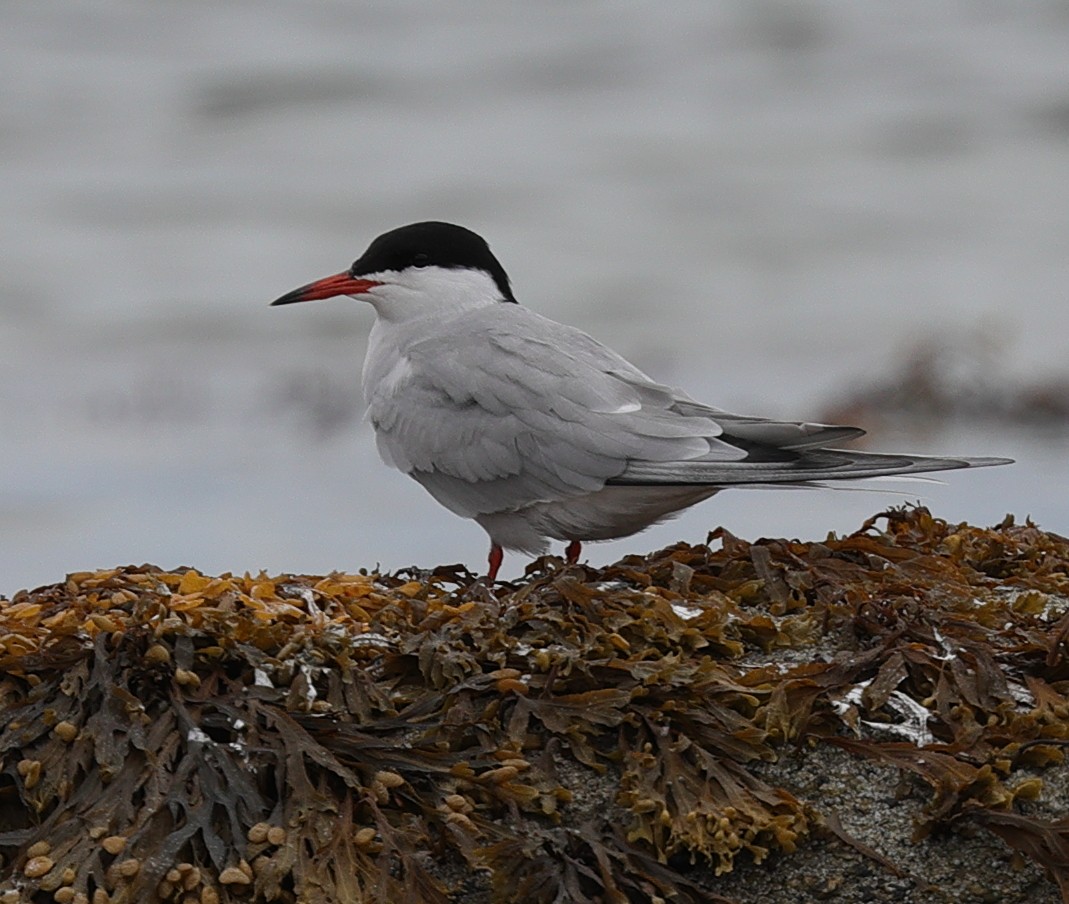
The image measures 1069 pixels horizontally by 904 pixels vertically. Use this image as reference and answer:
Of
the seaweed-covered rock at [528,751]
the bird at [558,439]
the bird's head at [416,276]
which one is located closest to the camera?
the seaweed-covered rock at [528,751]

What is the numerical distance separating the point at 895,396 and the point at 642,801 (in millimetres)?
5397

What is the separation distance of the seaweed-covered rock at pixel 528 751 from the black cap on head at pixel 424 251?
2.26 m

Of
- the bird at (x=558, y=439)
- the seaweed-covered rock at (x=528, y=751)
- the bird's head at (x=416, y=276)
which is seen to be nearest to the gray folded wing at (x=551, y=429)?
the bird at (x=558, y=439)

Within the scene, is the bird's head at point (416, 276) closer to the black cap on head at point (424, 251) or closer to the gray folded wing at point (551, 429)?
the black cap on head at point (424, 251)

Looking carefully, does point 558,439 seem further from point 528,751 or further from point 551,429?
point 528,751

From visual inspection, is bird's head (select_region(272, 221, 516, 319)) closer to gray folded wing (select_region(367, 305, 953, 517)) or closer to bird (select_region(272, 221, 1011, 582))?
bird (select_region(272, 221, 1011, 582))

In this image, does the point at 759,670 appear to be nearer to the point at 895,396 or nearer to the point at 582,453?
the point at 582,453

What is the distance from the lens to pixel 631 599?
3.06 metres

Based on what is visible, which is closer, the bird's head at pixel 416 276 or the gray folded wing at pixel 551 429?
the gray folded wing at pixel 551 429

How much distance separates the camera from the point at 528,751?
2.76 m

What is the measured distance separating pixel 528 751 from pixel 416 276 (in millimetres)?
2637

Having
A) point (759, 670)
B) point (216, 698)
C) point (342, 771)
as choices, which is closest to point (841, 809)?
point (759, 670)

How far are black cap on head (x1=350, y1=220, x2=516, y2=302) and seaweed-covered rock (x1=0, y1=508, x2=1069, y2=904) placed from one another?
2.26 meters

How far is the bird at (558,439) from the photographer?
3.94 meters
